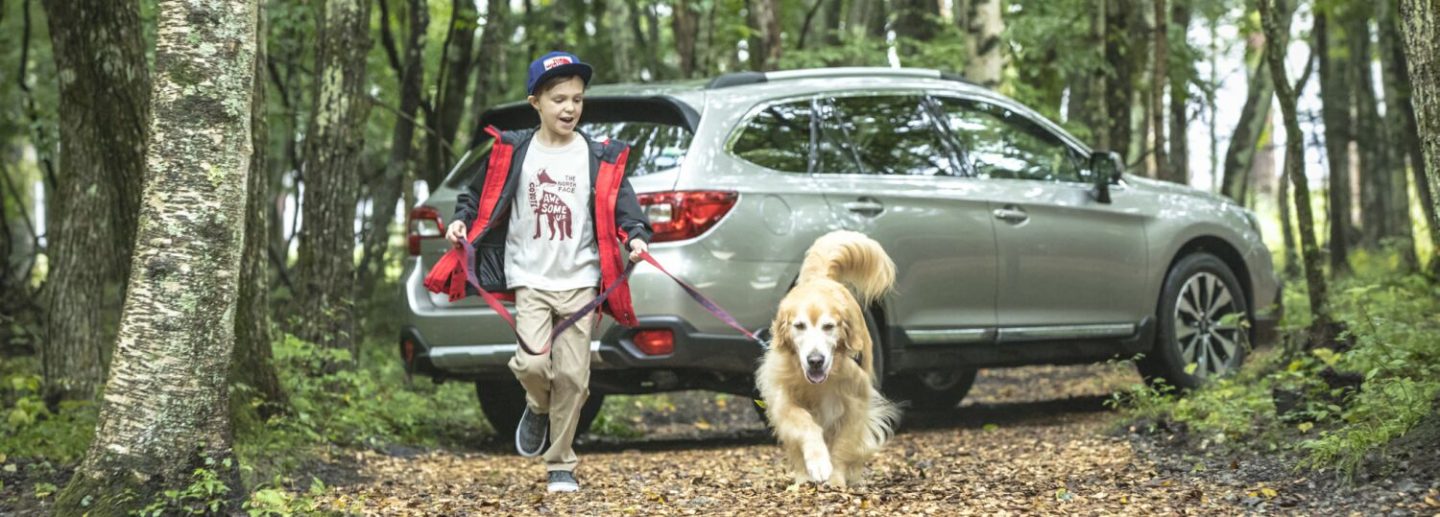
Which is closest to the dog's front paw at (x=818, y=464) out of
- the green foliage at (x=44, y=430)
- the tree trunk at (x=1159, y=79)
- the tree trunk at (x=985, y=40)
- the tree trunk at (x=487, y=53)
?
the green foliage at (x=44, y=430)

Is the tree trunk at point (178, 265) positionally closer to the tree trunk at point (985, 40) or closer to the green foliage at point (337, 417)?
the green foliage at point (337, 417)

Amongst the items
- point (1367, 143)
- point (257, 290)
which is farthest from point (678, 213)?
point (1367, 143)

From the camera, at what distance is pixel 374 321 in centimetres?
1580

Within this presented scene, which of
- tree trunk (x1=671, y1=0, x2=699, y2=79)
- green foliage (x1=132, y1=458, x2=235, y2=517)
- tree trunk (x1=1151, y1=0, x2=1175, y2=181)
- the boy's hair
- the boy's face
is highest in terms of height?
tree trunk (x1=671, y1=0, x2=699, y2=79)

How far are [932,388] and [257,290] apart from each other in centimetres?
503

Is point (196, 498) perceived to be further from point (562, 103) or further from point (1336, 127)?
point (1336, 127)

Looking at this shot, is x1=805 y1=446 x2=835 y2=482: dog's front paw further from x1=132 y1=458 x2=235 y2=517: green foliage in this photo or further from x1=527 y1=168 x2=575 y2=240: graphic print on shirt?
x1=132 y1=458 x2=235 y2=517: green foliage

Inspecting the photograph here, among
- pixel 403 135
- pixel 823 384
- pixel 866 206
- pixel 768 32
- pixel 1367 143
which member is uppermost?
pixel 768 32

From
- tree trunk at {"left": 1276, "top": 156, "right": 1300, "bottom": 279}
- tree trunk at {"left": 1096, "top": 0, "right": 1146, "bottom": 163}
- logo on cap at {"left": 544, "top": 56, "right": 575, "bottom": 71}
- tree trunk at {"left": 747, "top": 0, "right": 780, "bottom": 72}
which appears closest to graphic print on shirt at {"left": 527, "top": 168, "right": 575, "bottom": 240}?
logo on cap at {"left": 544, "top": 56, "right": 575, "bottom": 71}

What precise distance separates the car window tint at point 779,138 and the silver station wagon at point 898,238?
1 cm

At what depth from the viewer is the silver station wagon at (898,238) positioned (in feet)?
24.4

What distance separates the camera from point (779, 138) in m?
7.97

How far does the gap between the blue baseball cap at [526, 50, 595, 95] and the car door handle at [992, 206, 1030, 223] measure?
2971 mm

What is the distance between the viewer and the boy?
6.59m
